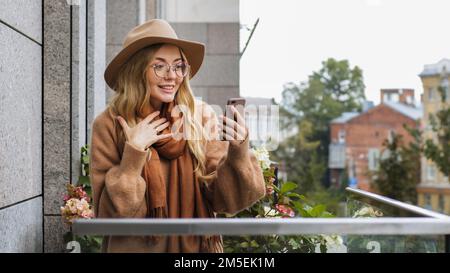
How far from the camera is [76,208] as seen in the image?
1.50 m

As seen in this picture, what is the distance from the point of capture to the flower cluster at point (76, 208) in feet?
4.90

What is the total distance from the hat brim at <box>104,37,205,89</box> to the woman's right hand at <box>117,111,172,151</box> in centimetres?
13

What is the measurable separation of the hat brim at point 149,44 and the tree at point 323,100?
1295 cm

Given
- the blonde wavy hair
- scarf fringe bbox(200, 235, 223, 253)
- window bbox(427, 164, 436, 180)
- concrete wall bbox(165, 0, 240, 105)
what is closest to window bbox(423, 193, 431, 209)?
window bbox(427, 164, 436, 180)

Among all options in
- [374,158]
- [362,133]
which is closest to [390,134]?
[362,133]

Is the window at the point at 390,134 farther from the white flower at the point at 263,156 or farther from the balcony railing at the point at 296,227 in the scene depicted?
the balcony railing at the point at 296,227

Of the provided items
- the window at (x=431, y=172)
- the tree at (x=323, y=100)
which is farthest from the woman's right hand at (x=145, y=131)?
the window at (x=431, y=172)

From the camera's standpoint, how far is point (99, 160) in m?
1.32

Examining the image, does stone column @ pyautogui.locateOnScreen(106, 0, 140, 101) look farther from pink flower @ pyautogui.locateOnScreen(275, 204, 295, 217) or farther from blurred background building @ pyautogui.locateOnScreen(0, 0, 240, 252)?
pink flower @ pyautogui.locateOnScreen(275, 204, 295, 217)

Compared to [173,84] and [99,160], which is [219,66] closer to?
[173,84]

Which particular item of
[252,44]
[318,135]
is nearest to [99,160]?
[252,44]

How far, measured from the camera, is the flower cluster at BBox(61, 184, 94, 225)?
58.7 inches
